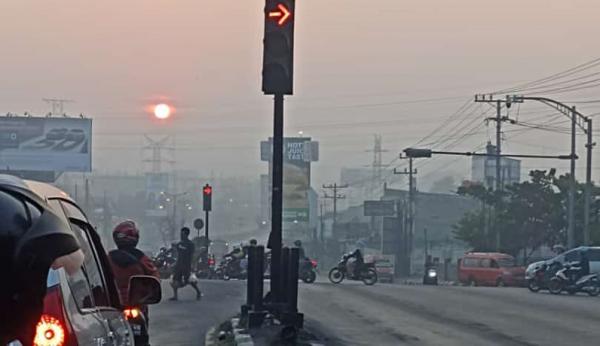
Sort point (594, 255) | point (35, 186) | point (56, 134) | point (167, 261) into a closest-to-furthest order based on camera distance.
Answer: point (35, 186) < point (167, 261) < point (594, 255) < point (56, 134)

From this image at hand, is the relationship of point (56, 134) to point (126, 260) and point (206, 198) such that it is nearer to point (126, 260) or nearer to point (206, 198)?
point (206, 198)

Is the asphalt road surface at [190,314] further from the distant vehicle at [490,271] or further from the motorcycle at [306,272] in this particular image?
the distant vehicle at [490,271]

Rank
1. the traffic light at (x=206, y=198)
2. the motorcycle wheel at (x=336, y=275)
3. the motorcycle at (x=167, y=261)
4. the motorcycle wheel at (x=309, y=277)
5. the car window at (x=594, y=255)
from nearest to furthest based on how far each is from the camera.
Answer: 1. the motorcycle at (x=167, y=261)
2. the traffic light at (x=206, y=198)
3. the motorcycle wheel at (x=309, y=277)
4. the car window at (x=594, y=255)
5. the motorcycle wheel at (x=336, y=275)

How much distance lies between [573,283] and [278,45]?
2920 centimetres

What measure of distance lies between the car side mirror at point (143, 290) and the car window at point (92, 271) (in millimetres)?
784

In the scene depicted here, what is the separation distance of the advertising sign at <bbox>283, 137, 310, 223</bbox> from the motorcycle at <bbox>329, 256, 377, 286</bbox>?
39.2 metres

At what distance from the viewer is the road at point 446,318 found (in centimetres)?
1948

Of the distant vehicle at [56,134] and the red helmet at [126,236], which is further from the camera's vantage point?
the distant vehicle at [56,134]

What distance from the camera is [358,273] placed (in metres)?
47.6

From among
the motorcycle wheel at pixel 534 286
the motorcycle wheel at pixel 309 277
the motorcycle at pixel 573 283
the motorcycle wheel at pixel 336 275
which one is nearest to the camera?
the motorcycle at pixel 573 283

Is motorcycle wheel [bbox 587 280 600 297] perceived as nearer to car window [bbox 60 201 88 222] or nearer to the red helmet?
the red helmet

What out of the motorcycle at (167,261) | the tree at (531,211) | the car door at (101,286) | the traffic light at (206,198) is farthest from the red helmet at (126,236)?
the tree at (531,211)

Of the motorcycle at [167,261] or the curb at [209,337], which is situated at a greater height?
the motorcycle at [167,261]

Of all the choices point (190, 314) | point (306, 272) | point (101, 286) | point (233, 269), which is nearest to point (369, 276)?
point (306, 272)
